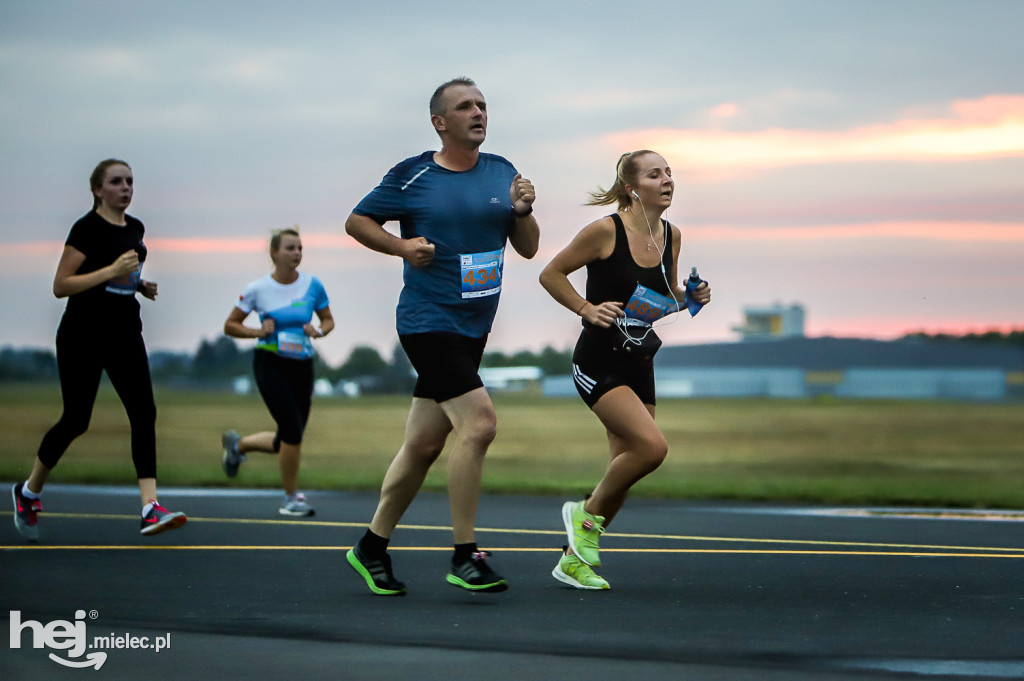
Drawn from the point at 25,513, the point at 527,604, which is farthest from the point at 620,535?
the point at 25,513

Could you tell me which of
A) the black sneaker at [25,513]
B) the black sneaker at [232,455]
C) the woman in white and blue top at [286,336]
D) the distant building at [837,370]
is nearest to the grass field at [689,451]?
the black sneaker at [232,455]

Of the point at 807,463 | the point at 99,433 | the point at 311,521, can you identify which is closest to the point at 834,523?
the point at 311,521

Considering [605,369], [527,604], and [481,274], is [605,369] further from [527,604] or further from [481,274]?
[527,604]

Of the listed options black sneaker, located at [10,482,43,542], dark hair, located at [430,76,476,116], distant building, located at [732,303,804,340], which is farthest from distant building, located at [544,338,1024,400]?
dark hair, located at [430,76,476,116]

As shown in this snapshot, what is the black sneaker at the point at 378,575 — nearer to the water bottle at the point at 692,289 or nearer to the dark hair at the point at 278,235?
the water bottle at the point at 692,289

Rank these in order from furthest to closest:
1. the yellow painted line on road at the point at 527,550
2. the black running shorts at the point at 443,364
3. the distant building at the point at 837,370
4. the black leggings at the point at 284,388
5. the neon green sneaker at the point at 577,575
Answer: the distant building at the point at 837,370 < the black leggings at the point at 284,388 < the yellow painted line on road at the point at 527,550 < the neon green sneaker at the point at 577,575 < the black running shorts at the point at 443,364

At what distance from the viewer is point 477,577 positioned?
607cm

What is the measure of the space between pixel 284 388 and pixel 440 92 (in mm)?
4252

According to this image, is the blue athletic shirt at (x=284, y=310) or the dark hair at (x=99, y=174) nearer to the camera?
the dark hair at (x=99, y=174)

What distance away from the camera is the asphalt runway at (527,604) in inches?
183

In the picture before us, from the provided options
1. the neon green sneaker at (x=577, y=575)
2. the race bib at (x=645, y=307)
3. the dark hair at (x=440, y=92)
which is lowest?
the neon green sneaker at (x=577, y=575)

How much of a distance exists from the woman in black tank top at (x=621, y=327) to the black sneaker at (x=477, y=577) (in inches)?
19.2

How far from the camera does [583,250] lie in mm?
6543

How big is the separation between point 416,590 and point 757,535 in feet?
10.1
